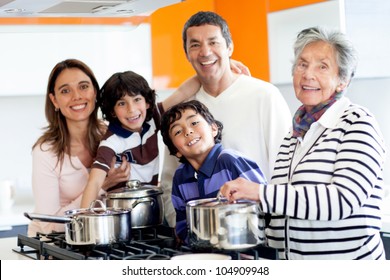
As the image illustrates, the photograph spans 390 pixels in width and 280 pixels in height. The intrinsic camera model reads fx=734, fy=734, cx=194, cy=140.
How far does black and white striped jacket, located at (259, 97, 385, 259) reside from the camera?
4.31 feet

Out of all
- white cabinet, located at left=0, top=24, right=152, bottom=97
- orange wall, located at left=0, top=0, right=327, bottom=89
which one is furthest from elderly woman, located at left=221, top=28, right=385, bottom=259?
orange wall, located at left=0, top=0, right=327, bottom=89

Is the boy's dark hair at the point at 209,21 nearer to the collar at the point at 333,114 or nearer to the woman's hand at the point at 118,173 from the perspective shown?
the woman's hand at the point at 118,173

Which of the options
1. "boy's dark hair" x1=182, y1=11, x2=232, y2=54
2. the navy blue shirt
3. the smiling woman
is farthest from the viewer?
the smiling woman

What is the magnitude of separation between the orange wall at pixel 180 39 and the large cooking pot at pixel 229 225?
196 cm

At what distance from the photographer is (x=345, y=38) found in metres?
1.42

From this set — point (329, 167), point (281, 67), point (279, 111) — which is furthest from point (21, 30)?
point (329, 167)

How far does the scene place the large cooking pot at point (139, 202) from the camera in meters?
1.66

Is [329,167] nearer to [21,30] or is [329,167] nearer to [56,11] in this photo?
[56,11]

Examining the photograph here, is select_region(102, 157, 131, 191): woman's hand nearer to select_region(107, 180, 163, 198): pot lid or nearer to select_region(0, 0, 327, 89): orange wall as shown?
select_region(107, 180, 163, 198): pot lid

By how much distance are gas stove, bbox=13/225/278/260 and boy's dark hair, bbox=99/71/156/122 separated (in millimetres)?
352

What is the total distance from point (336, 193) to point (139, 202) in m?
0.52

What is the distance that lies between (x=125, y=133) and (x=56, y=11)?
0.35 m

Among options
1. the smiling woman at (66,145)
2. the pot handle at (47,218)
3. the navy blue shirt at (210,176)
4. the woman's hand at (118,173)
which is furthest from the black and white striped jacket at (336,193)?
the smiling woman at (66,145)

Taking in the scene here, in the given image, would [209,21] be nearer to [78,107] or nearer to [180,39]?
[78,107]
